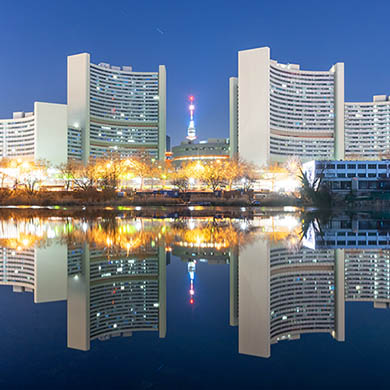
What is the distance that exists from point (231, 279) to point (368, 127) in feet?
636

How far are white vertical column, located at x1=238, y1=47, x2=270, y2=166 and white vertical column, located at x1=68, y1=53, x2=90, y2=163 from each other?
61.5 metres

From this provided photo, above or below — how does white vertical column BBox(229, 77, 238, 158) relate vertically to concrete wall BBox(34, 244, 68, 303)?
above

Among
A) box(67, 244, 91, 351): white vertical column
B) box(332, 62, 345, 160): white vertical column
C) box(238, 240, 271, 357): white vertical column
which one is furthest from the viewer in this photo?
box(332, 62, 345, 160): white vertical column

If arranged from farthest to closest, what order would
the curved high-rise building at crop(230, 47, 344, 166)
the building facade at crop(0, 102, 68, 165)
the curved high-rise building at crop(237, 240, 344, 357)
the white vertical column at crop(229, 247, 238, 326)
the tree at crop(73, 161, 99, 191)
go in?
the building facade at crop(0, 102, 68, 165) < the curved high-rise building at crop(230, 47, 344, 166) < the tree at crop(73, 161, 99, 191) < the white vertical column at crop(229, 247, 238, 326) < the curved high-rise building at crop(237, 240, 344, 357)

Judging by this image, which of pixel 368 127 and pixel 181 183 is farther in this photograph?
pixel 368 127

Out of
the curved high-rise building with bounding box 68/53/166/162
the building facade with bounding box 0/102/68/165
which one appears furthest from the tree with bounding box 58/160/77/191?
the curved high-rise building with bounding box 68/53/166/162

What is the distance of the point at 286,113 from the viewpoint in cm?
15712

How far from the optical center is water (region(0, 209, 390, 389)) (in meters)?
3.27

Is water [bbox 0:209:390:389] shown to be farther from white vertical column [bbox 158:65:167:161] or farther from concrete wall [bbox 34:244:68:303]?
white vertical column [bbox 158:65:167:161]

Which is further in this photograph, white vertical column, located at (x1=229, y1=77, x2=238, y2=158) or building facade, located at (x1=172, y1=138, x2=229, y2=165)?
white vertical column, located at (x1=229, y1=77, x2=238, y2=158)

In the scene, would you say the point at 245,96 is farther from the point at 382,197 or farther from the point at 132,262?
the point at 132,262

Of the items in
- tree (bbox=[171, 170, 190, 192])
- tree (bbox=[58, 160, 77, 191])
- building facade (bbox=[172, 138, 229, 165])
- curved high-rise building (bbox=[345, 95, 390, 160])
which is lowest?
tree (bbox=[171, 170, 190, 192])

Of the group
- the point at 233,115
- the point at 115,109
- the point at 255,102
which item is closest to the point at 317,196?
the point at 255,102

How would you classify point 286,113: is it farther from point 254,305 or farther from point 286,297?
point 254,305
